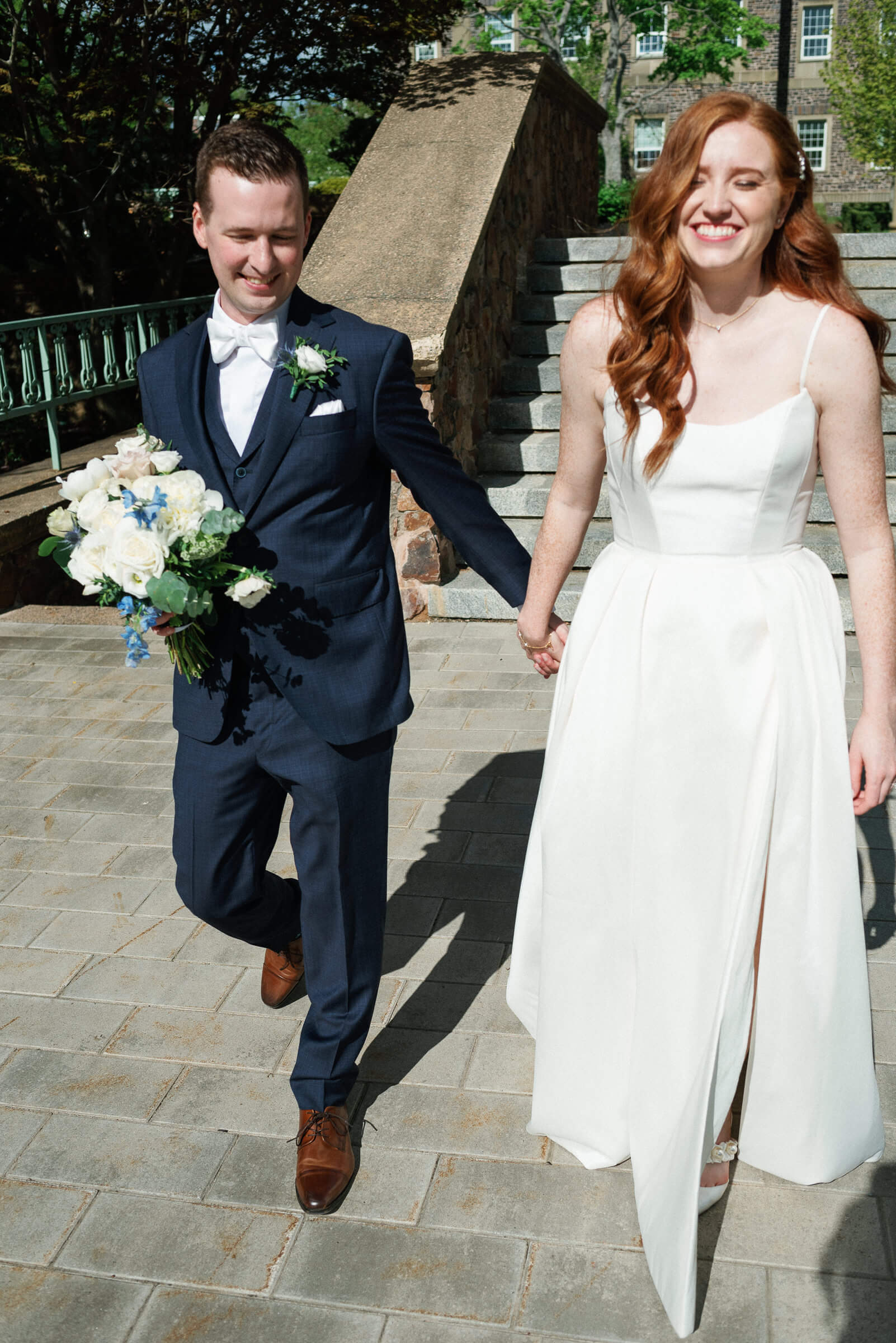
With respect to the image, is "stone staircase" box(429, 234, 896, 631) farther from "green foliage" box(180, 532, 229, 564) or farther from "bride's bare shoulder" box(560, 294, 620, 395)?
"green foliage" box(180, 532, 229, 564)

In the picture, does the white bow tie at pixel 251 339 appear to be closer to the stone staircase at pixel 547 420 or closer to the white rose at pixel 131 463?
the white rose at pixel 131 463

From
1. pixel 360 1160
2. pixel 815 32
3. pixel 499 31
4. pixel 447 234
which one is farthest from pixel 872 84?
pixel 360 1160

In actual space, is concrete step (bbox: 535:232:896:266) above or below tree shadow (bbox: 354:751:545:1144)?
above

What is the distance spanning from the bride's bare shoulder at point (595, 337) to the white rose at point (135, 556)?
913 millimetres

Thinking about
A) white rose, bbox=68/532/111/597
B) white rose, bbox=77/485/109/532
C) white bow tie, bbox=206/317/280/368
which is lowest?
white rose, bbox=68/532/111/597

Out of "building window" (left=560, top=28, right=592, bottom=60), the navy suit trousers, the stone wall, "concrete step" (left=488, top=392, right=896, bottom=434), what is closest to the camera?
the navy suit trousers

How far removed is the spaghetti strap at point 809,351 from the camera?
227cm

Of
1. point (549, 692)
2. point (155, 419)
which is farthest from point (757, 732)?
point (549, 692)

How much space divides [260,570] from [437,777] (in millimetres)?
2500

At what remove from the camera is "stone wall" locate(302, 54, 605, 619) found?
668 centimetres

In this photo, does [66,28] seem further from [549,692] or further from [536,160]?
[549,692]

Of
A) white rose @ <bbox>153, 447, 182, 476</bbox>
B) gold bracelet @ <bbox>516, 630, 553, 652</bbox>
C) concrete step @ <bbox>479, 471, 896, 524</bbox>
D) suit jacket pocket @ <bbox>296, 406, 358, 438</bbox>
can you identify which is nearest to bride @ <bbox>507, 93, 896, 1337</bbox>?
gold bracelet @ <bbox>516, 630, 553, 652</bbox>

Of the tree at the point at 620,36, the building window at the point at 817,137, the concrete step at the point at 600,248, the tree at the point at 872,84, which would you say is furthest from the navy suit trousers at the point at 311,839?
the building window at the point at 817,137

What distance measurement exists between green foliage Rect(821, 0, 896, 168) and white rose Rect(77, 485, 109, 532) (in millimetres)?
29432
